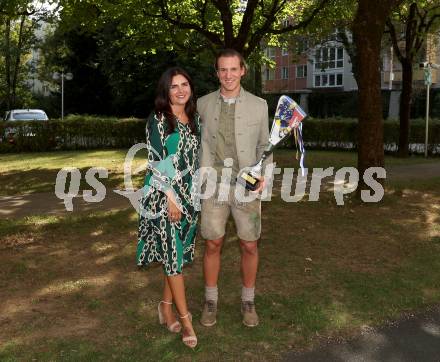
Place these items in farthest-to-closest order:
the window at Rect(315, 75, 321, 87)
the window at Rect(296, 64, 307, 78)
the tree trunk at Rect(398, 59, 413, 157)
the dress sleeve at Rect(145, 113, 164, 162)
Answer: the window at Rect(296, 64, 307, 78), the window at Rect(315, 75, 321, 87), the tree trunk at Rect(398, 59, 413, 157), the dress sleeve at Rect(145, 113, 164, 162)

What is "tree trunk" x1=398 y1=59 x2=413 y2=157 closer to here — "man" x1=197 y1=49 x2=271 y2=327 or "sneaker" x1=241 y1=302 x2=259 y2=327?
"sneaker" x1=241 y1=302 x2=259 y2=327

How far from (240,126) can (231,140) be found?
14cm

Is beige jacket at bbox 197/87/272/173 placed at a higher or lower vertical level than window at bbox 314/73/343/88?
lower

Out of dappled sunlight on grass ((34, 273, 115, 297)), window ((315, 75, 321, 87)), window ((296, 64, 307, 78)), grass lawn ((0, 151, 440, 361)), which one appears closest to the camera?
grass lawn ((0, 151, 440, 361))

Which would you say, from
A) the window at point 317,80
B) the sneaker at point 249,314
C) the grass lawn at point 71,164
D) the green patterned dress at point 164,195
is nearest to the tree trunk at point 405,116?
the grass lawn at point 71,164

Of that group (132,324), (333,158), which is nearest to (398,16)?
(333,158)

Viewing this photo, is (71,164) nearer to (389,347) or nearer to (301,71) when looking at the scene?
(389,347)

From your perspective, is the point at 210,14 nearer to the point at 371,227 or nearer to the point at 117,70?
the point at 371,227

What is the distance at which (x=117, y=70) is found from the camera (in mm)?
35000

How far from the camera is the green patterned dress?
13.3 feet

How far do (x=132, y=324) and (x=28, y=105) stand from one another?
49795 millimetres

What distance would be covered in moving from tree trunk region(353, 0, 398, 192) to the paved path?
5.52 meters

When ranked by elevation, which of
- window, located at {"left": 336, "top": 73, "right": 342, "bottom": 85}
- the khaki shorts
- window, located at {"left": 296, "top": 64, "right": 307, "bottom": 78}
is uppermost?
window, located at {"left": 296, "top": 64, "right": 307, "bottom": 78}

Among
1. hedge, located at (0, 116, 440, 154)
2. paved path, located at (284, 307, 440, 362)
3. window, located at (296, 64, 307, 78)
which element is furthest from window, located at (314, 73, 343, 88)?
paved path, located at (284, 307, 440, 362)
